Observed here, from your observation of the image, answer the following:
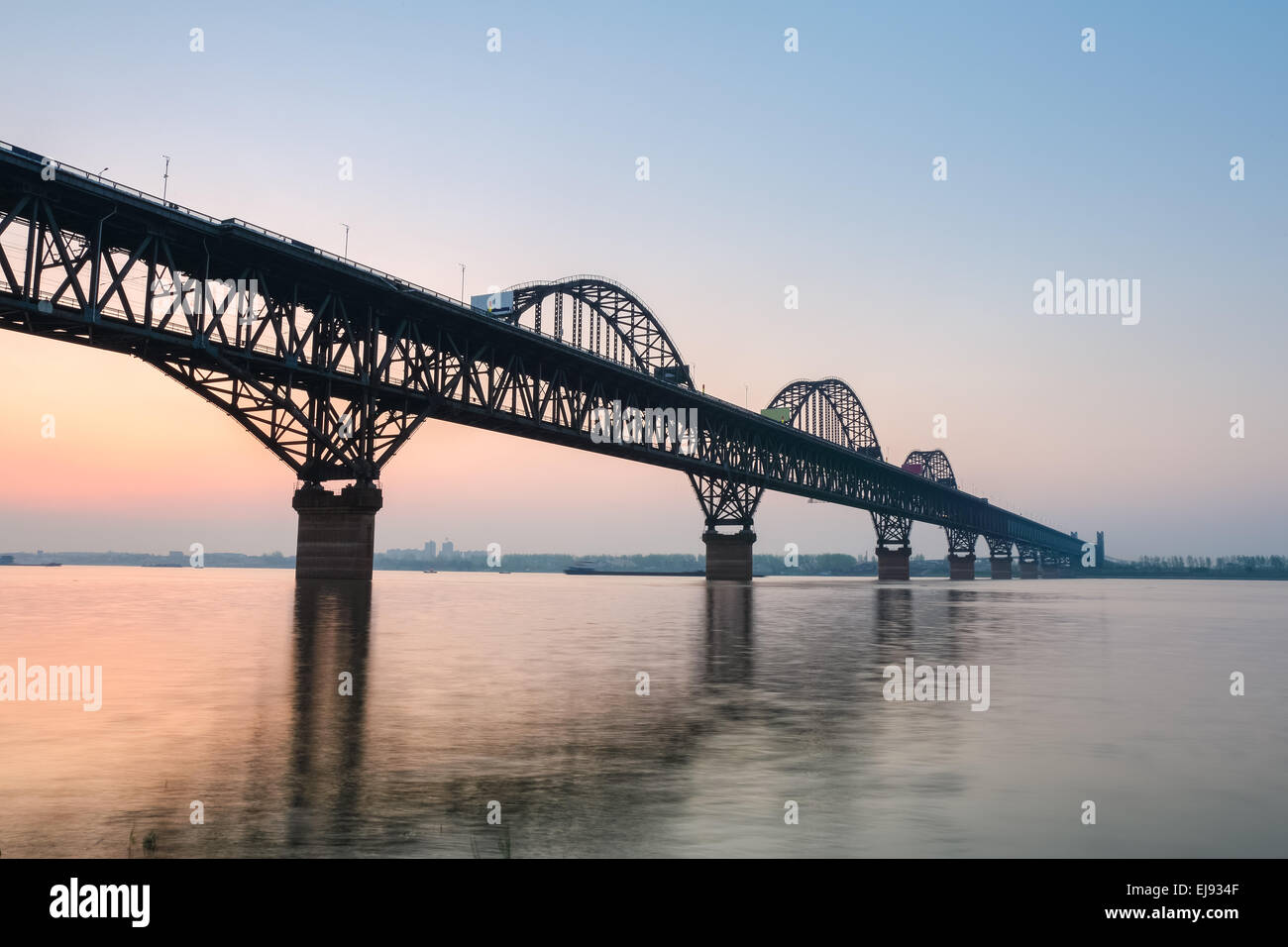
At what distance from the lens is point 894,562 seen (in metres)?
188

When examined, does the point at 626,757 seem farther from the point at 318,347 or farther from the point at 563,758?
the point at 318,347

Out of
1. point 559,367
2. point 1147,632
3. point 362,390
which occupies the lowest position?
point 1147,632

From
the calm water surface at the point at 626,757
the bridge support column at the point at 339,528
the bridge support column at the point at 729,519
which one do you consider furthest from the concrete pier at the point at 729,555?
the calm water surface at the point at 626,757

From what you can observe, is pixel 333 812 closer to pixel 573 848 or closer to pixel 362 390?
pixel 573 848

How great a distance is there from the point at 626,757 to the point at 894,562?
185 meters

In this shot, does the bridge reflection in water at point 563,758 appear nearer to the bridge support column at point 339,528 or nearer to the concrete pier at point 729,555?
the bridge support column at point 339,528

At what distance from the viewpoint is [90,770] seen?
9.85 m

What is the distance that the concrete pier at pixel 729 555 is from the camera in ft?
396

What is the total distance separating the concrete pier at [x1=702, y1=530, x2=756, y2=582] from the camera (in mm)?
120625

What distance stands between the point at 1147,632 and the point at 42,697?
38.5m

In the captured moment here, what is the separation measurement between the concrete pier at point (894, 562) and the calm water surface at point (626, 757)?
16536cm

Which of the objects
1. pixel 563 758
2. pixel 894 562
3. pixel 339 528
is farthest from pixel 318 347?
pixel 894 562
